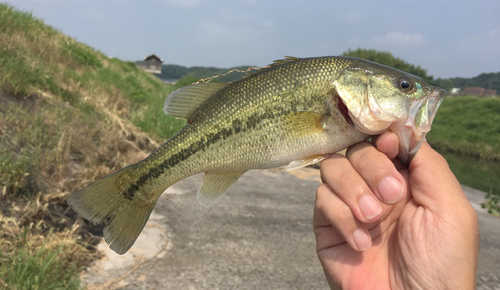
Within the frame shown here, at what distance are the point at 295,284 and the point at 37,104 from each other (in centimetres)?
686

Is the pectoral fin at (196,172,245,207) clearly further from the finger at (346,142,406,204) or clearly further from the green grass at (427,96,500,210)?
the green grass at (427,96,500,210)

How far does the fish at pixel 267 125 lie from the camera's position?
1.83 m

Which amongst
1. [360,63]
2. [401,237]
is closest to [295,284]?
[401,237]

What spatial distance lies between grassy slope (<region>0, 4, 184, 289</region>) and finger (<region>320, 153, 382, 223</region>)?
3.17 meters

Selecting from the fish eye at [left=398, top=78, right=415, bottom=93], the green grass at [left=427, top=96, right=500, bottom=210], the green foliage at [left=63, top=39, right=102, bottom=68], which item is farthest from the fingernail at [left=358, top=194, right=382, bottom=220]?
the green grass at [left=427, top=96, right=500, bottom=210]

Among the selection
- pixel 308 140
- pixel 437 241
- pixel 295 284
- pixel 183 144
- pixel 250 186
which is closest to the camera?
pixel 437 241

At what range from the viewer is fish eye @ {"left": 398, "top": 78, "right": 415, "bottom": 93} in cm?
183

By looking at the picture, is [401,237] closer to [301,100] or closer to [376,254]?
[376,254]

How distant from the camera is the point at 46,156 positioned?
5.18m

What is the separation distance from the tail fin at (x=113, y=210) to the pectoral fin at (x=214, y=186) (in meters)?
0.37

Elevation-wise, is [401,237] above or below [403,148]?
below

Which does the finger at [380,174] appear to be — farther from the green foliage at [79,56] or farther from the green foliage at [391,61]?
the green foliage at [391,61]

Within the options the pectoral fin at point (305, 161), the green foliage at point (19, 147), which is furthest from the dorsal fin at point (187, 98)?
the green foliage at point (19, 147)

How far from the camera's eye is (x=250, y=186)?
8.59 meters
